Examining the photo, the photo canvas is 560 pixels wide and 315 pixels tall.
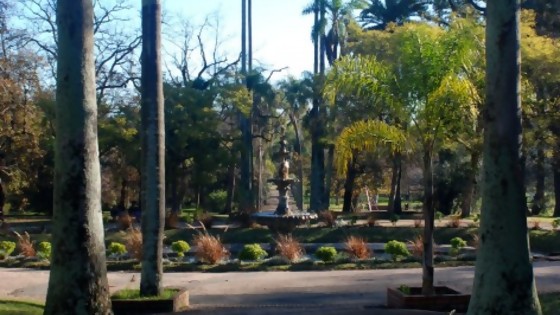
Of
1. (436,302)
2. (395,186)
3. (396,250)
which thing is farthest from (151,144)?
(395,186)

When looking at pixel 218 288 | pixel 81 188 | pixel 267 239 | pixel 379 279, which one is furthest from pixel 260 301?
pixel 267 239

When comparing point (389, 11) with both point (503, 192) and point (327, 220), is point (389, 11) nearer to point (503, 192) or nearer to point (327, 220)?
point (327, 220)

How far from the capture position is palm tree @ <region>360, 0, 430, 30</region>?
48.3 metres

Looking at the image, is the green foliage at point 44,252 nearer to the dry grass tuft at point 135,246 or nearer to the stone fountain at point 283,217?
the dry grass tuft at point 135,246

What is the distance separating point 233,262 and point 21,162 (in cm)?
A: 2102

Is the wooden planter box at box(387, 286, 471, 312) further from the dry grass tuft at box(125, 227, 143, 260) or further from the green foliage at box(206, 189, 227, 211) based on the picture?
the green foliage at box(206, 189, 227, 211)

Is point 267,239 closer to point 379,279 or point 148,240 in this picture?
point 379,279

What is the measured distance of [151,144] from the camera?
42.5 ft

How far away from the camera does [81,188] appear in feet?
30.4

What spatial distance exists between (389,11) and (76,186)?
4172 centimetres

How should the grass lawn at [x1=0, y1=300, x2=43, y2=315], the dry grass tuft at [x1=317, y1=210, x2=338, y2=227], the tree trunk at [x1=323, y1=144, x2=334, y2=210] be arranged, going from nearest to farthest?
1. the grass lawn at [x1=0, y1=300, x2=43, y2=315]
2. the dry grass tuft at [x1=317, y1=210, x2=338, y2=227]
3. the tree trunk at [x1=323, y1=144, x2=334, y2=210]

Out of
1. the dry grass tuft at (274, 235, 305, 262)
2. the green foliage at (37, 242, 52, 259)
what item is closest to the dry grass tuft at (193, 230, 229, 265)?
the dry grass tuft at (274, 235, 305, 262)

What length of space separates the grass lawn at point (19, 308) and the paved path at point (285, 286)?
1739mm

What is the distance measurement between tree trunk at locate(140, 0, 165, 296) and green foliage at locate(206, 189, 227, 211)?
43.8 meters
